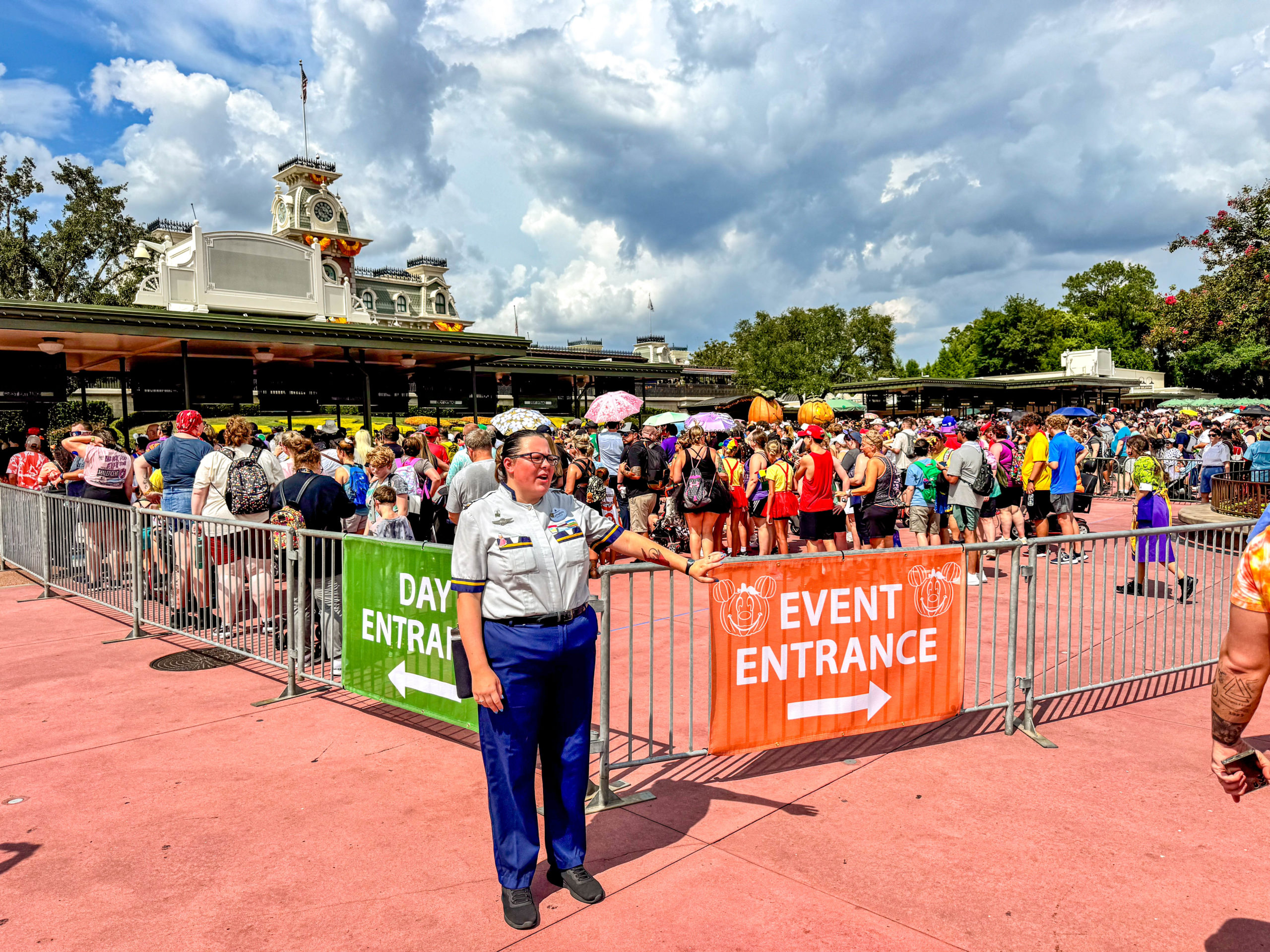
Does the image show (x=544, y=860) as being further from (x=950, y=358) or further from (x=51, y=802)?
(x=950, y=358)

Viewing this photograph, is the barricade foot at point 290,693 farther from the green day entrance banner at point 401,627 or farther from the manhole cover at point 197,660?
the manhole cover at point 197,660

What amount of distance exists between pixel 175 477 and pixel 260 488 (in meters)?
1.81

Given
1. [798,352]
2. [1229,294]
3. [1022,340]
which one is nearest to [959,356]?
[1022,340]

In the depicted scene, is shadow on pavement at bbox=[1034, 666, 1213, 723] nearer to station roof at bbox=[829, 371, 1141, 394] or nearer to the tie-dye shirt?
the tie-dye shirt

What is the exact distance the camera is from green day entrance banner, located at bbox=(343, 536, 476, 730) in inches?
177

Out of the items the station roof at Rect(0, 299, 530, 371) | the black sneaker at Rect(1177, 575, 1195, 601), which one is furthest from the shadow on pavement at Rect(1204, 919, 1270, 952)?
the station roof at Rect(0, 299, 530, 371)

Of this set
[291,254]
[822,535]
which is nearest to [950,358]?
[291,254]

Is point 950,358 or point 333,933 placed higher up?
point 950,358

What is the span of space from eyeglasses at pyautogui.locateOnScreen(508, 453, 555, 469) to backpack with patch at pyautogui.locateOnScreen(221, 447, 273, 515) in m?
4.63

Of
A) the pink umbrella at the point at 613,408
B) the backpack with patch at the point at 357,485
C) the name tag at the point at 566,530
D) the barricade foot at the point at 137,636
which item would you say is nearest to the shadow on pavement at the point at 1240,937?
the name tag at the point at 566,530

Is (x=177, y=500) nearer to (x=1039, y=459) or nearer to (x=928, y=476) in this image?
(x=928, y=476)

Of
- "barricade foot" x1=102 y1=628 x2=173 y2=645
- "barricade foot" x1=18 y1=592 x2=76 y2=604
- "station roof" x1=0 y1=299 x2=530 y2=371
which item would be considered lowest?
"barricade foot" x1=102 y1=628 x2=173 y2=645

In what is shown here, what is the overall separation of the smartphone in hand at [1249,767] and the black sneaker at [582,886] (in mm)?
2284

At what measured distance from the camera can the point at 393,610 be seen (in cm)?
480
